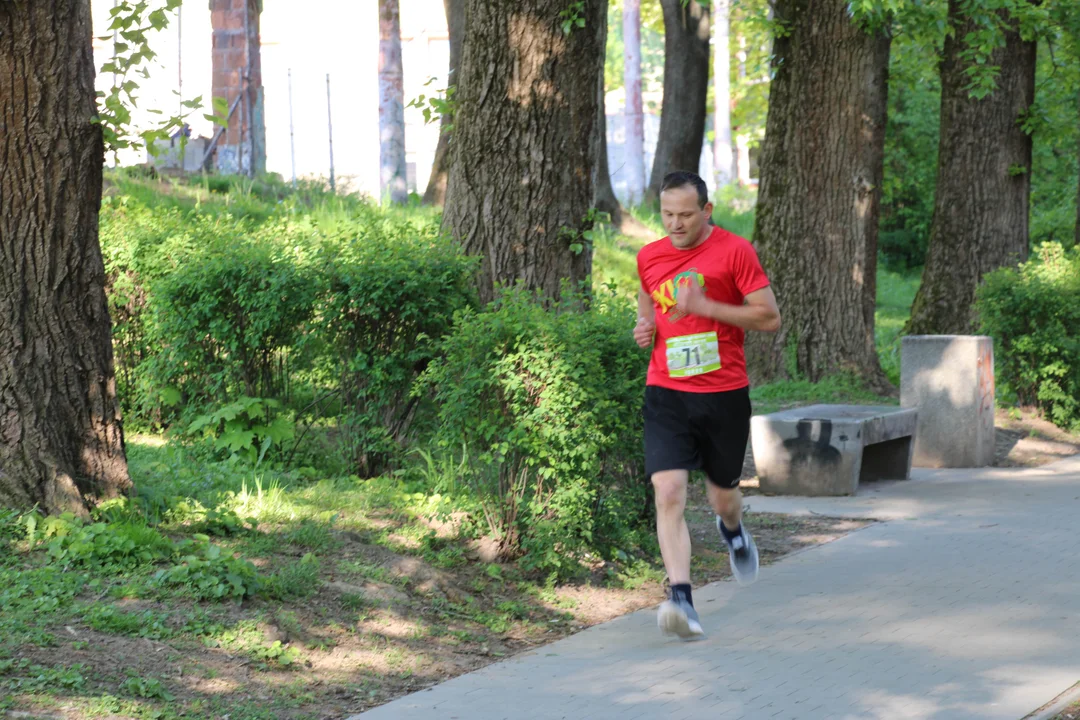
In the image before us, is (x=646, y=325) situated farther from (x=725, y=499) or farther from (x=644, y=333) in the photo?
(x=725, y=499)

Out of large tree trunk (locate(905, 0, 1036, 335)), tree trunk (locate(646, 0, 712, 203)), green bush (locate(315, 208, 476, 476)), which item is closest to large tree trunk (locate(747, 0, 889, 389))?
large tree trunk (locate(905, 0, 1036, 335))

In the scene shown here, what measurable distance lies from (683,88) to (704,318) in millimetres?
19038

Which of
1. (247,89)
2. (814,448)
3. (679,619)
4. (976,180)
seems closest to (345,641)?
(679,619)

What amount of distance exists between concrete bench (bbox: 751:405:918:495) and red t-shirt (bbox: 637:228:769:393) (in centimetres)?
452

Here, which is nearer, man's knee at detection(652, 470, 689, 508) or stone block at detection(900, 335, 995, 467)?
man's knee at detection(652, 470, 689, 508)

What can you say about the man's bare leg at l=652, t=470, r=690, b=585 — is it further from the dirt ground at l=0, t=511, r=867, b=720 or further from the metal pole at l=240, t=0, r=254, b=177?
the metal pole at l=240, t=0, r=254, b=177

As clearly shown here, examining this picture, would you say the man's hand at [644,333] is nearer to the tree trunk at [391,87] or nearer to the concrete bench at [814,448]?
the concrete bench at [814,448]

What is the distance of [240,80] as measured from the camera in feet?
80.2

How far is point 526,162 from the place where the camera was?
8.75 meters

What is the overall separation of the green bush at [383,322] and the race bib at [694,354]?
2.68 metres

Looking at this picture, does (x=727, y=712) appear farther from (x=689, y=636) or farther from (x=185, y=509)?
(x=185, y=509)

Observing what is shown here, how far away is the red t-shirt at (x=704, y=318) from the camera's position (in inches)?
235

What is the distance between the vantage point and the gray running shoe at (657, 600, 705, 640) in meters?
5.84

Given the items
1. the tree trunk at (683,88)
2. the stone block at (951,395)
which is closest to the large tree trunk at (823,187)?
the stone block at (951,395)
